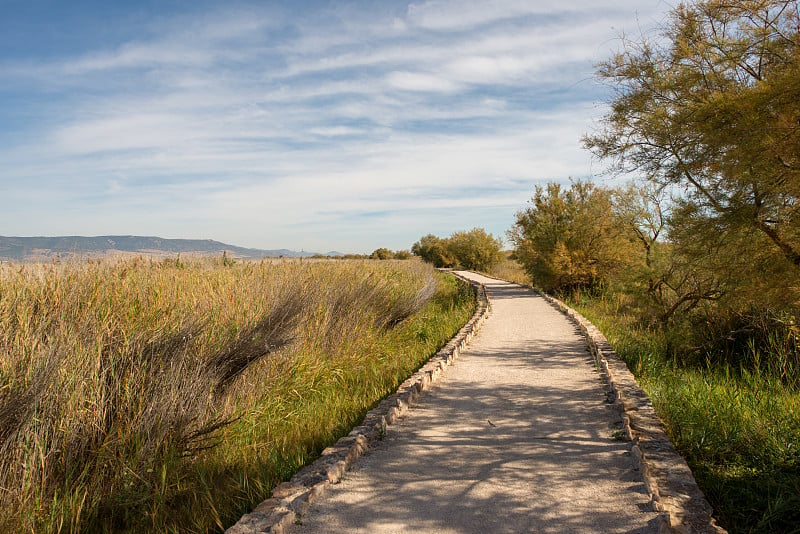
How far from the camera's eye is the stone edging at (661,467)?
349 centimetres

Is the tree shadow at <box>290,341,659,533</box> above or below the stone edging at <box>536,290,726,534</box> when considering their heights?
below

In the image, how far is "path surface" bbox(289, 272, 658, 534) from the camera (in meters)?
3.82

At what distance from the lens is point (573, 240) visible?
78.1 feet

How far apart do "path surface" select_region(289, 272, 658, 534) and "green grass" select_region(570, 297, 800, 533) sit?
1.83ft

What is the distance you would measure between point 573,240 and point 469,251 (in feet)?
97.4

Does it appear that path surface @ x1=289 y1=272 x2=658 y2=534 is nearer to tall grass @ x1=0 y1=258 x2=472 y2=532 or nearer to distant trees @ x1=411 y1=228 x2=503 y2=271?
tall grass @ x1=0 y1=258 x2=472 y2=532

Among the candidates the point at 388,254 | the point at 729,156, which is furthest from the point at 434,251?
the point at 729,156

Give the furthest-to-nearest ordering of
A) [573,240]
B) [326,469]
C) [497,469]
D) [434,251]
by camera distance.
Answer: [434,251] → [573,240] → [497,469] → [326,469]

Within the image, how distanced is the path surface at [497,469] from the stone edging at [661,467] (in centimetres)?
13

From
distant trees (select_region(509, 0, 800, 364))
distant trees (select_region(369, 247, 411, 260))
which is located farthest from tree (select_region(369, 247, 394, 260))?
distant trees (select_region(509, 0, 800, 364))

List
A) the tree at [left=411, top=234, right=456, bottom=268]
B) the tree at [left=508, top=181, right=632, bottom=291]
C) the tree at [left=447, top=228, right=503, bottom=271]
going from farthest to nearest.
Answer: the tree at [left=411, top=234, right=456, bottom=268] → the tree at [left=447, top=228, right=503, bottom=271] → the tree at [left=508, top=181, right=632, bottom=291]

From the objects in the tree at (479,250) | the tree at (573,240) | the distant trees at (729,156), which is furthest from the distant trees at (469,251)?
the distant trees at (729,156)

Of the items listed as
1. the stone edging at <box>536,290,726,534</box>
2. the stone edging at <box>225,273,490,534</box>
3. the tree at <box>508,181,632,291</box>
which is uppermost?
the tree at <box>508,181,632,291</box>

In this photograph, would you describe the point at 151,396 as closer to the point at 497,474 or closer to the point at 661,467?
the point at 497,474
